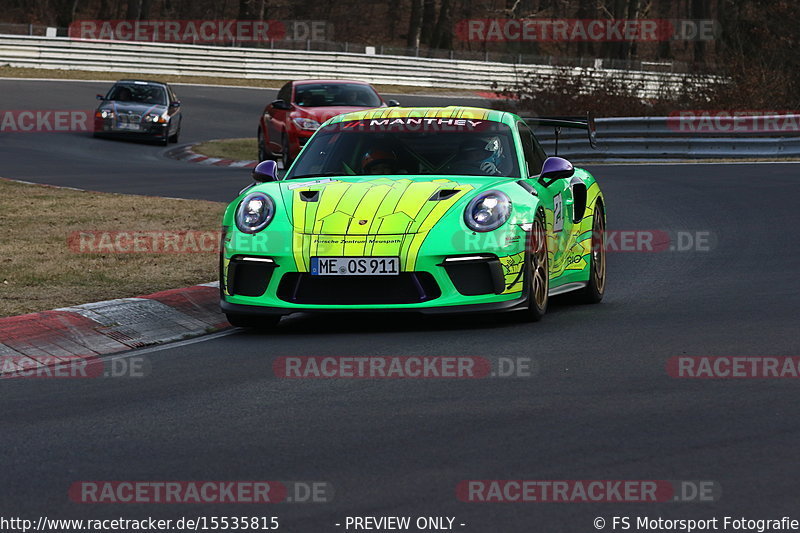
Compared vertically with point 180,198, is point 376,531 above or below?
above

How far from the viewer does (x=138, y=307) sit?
9.40 metres

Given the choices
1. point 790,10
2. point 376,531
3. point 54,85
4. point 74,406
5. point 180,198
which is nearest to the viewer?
point 376,531

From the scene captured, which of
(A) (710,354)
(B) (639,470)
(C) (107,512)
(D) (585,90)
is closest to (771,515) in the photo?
(B) (639,470)

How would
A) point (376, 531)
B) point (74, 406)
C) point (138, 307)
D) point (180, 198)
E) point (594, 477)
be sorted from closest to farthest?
point (376, 531) < point (594, 477) < point (74, 406) < point (138, 307) < point (180, 198)

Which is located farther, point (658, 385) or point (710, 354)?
point (710, 354)

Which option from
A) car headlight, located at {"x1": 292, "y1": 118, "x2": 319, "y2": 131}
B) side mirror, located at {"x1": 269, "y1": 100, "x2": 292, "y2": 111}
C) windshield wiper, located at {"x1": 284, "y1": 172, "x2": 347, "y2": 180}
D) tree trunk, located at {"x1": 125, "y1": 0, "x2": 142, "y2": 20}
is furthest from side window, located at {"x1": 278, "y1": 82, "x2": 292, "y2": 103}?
tree trunk, located at {"x1": 125, "y1": 0, "x2": 142, "y2": 20}

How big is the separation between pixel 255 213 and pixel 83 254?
3.67 m

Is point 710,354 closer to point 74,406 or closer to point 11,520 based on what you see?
point 74,406

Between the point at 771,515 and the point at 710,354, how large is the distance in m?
3.21

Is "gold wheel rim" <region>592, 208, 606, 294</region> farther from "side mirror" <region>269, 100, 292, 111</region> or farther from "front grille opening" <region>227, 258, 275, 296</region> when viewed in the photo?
"side mirror" <region>269, 100, 292, 111</region>

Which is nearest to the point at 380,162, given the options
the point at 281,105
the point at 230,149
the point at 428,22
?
the point at 281,105

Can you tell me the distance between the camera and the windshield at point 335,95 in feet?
80.2

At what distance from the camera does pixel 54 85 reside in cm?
4297

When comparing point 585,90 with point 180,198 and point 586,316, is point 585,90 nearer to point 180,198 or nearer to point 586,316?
point 180,198
